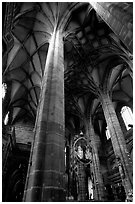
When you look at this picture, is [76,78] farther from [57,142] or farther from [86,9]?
[57,142]

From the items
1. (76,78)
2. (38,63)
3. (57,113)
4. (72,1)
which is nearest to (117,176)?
(76,78)

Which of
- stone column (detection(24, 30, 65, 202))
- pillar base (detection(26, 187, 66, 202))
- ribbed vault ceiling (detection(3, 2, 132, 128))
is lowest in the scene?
pillar base (detection(26, 187, 66, 202))

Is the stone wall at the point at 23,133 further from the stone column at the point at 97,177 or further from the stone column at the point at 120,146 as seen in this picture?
the stone column at the point at 120,146

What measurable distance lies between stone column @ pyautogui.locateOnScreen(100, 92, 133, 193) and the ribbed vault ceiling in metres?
2.92

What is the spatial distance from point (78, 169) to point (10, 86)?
1245 centimetres

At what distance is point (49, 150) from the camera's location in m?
4.12

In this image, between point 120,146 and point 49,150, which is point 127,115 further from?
point 49,150

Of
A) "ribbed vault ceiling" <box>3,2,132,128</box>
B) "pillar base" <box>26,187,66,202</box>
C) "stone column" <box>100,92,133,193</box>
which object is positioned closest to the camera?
"pillar base" <box>26,187,66,202</box>

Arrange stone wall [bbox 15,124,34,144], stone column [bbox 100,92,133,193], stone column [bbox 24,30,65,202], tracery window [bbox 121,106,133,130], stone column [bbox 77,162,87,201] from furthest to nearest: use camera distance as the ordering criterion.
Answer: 1. stone wall [bbox 15,124,34,144]
2. tracery window [bbox 121,106,133,130]
3. stone column [bbox 77,162,87,201]
4. stone column [bbox 100,92,133,193]
5. stone column [bbox 24,30,65,202]

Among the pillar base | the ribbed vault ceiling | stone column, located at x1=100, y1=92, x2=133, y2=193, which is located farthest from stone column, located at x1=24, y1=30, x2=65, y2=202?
stone column, located at x1=100, y1=92, x2=133, y2=193

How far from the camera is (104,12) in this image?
396 centimetres

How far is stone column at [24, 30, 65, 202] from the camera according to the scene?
3.43m

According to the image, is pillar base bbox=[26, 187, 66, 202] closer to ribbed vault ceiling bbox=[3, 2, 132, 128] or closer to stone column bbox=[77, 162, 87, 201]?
ribbed vault ceiling bbox=[3, 2, 132, 128]

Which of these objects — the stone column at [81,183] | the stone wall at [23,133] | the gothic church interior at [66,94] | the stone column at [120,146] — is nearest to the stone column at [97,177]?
the gothic church interior at [66,94]
